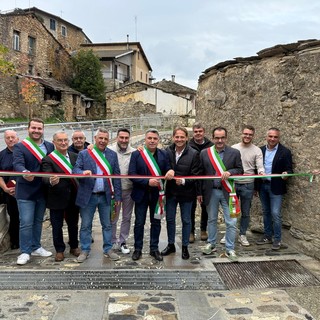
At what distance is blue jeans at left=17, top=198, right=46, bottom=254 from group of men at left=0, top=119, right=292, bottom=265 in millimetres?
14

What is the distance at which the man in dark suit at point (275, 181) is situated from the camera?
5059 millimetres

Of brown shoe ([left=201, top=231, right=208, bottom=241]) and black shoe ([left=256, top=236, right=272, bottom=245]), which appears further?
brown shoe ([left=201, top=231, right=208, bottom=241])

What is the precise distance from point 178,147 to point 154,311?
2232mm

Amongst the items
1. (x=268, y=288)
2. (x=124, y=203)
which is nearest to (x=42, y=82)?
(x=124, y=203)

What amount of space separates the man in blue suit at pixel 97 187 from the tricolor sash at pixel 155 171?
44 cm

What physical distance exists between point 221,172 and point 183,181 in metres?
0.57

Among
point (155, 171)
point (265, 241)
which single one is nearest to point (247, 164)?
point (265, 241)

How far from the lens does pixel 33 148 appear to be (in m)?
4.76

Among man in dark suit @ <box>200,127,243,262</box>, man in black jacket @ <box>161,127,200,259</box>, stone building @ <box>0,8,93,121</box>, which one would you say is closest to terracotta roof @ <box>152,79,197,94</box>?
stone building @ <box>0,8,93,121</box>

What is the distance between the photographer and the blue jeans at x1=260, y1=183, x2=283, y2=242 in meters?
5.14

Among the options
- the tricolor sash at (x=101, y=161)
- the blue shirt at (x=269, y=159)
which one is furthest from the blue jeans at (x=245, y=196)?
the tricolor sash at (x=101, y=161)

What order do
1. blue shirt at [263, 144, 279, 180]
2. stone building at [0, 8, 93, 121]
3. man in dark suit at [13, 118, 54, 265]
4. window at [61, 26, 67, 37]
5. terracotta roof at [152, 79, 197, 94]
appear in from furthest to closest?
window at [61, 26, 67, 37]
terracotta roof at [152, 79, 197, 94]
stone building at [0, 8, 93, 121]
blue shirt at [263, 144, 279, 180]
man in dark suit at [13, 118, 54, 265]

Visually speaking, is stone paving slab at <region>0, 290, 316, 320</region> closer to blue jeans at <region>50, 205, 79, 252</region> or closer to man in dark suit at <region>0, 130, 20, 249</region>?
blue jeans at <region>50, 205, 79, 252</region>

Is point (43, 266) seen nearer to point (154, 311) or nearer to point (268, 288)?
point (154, 311)
